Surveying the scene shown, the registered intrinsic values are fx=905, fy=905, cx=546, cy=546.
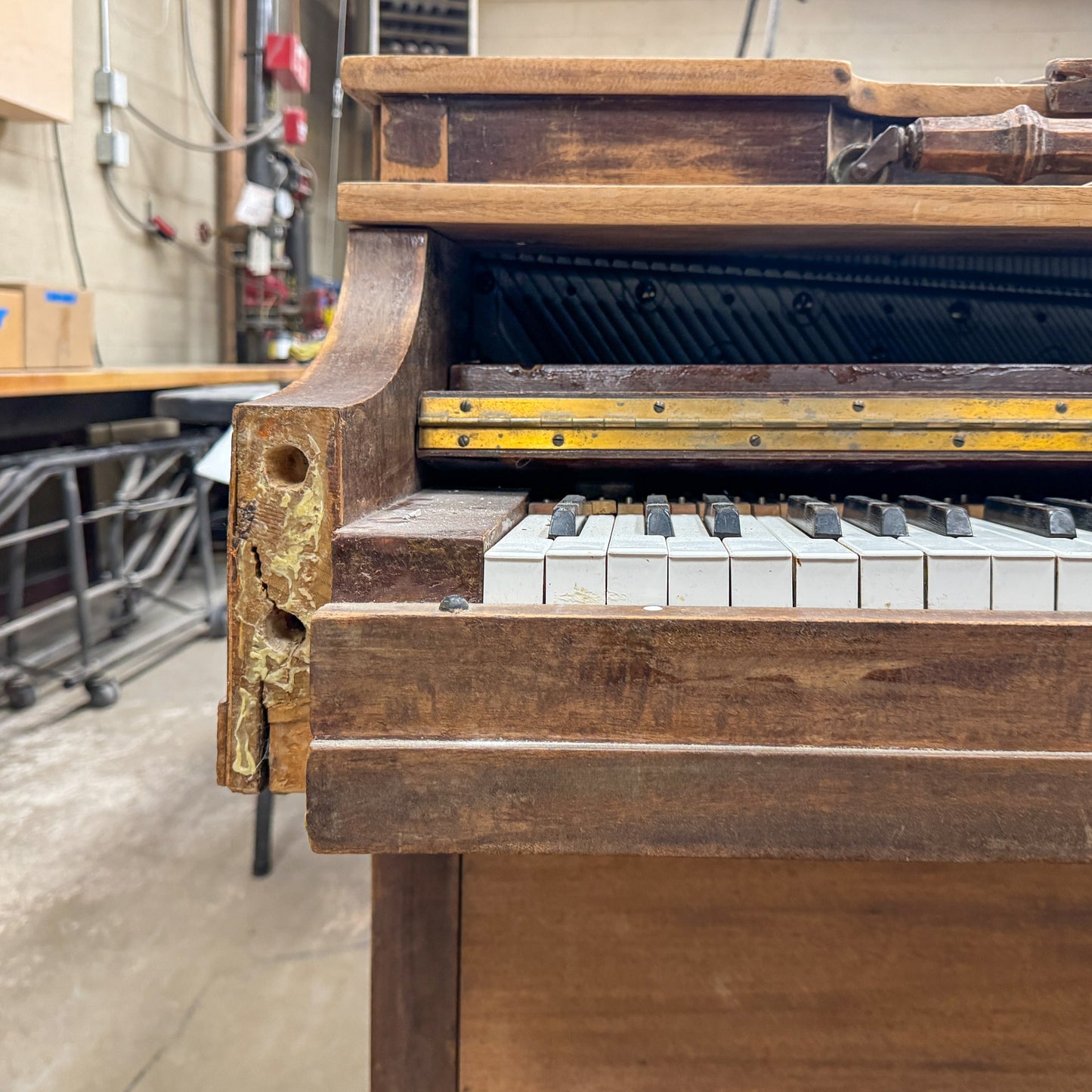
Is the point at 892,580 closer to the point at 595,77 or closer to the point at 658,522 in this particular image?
the point at 658,522

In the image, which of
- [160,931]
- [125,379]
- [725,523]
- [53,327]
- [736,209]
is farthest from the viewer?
[125,379]

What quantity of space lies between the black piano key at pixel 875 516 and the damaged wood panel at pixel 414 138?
1.80 feet

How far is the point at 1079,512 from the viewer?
0.81 meters

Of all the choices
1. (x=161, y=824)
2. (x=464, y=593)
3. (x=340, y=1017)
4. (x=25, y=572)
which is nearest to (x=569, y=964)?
(x=340, y=1017)

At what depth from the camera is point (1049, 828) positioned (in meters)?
0.62

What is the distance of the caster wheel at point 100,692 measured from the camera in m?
2.89

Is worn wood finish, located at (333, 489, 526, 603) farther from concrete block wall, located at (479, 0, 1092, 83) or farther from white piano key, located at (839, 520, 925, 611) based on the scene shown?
concrete block wall, located at (479, 0, 1092, 83)

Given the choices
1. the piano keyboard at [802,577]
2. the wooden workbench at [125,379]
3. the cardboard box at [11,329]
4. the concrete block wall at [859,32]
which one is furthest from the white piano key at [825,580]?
the concrete block wall at [859,32]

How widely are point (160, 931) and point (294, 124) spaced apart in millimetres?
3973

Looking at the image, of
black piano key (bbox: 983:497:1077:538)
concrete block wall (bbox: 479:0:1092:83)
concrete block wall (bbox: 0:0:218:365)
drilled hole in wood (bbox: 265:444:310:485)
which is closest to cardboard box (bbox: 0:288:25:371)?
concrete block wall (bbox: 0:0:218:365)

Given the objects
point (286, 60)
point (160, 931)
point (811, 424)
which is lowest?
point (160, 931)

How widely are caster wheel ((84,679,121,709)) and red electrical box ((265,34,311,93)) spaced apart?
319 cm

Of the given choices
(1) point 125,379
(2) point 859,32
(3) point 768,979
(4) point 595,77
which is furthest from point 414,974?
(2) point 859,32

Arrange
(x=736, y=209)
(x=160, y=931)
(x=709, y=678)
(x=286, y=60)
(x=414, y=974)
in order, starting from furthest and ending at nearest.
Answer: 1. (x=286, y=60)
2. (x=160, y=931)
3. (x=414, y=974)
4. (x=736, y=209)
5. (x=709, y=678)
